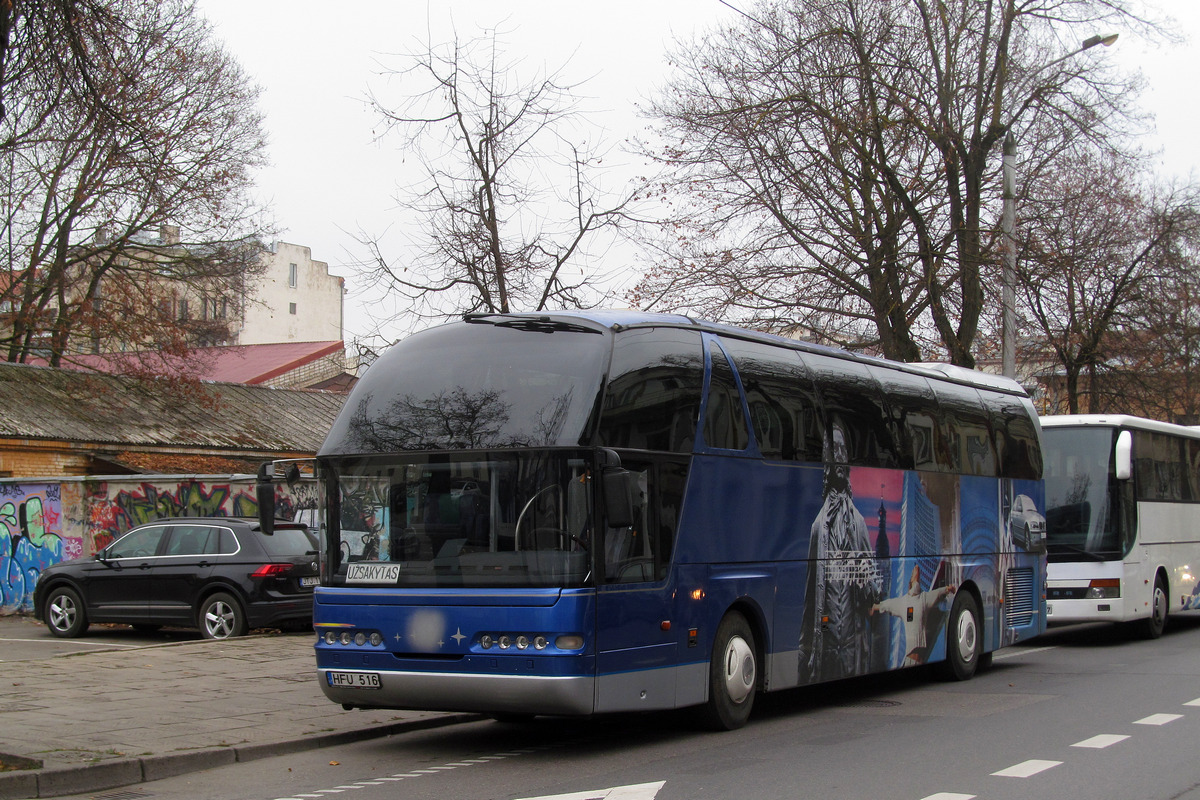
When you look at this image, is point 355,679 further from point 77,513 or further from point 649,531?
point 77,513

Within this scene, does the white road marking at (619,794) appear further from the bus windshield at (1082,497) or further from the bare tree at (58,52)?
the bus windshield at (1082,497)

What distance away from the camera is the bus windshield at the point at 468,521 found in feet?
28.0

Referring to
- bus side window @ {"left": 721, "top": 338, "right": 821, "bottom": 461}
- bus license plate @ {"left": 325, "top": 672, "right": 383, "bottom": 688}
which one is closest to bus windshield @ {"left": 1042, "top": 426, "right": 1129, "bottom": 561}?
bus side window @ {"left": 721, "top": 338, "right": 821, "bottom": 461}

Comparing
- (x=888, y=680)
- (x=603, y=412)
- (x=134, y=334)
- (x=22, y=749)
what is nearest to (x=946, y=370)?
(x=888, y=680)

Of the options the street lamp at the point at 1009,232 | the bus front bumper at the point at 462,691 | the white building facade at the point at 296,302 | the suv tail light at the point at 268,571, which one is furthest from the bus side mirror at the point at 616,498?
the white building facade at the point at 296,302

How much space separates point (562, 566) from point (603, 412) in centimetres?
114

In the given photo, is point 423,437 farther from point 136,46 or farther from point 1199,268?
point 1199,268

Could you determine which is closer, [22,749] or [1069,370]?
[22,749]

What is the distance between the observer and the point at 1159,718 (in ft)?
33.8

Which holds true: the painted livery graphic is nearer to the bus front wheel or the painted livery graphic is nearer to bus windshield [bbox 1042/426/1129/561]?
bus windshield [bbox 1042/426/1129/561]

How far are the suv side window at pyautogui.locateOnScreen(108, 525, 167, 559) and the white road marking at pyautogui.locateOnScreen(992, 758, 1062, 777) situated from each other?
1286 cm

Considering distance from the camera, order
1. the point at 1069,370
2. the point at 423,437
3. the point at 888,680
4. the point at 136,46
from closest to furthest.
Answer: the point at 423,437 < the point at 136,46 < the point at 888,680 < the point at 1069,370

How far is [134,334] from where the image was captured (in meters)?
31.3

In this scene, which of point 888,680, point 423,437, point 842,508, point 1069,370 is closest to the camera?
point 423,437
